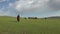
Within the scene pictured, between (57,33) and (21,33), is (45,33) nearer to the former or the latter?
(57,33)

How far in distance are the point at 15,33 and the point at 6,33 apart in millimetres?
1851

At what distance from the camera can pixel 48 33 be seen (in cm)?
3139

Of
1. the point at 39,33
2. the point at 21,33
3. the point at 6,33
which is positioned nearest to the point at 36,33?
the point at 39,33

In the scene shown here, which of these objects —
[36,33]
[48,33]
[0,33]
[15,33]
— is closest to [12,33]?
[15,33]

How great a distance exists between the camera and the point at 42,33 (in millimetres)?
31047

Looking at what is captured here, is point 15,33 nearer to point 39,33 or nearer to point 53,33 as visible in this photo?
point 39,33

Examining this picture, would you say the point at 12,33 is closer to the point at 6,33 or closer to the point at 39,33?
the point at 6,33

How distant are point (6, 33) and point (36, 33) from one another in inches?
233

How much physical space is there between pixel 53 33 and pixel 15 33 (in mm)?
7652

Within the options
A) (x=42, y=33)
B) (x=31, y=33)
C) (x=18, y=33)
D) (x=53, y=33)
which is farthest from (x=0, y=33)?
(x=53, y=33)

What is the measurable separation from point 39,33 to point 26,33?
2.70 metres

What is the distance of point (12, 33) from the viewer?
30.6 metres

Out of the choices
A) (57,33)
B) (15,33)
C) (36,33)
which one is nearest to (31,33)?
(36,33)

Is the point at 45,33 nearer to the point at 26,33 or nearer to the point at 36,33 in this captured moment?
the point at 36,33
